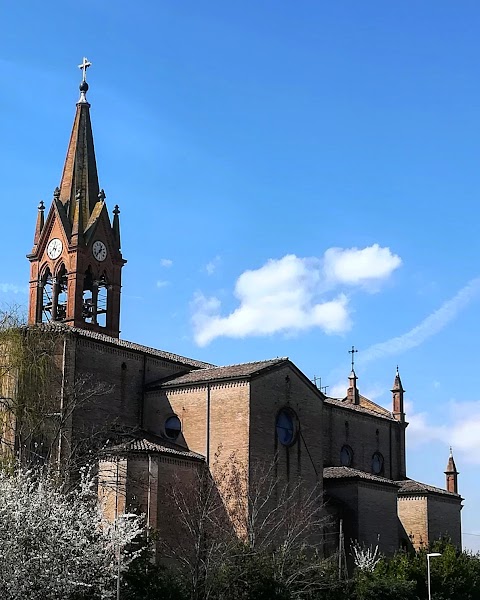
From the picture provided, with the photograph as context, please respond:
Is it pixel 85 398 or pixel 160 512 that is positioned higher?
pixel 85 398

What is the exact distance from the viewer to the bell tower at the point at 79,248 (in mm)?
56781

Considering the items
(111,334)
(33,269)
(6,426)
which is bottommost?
(6,426)

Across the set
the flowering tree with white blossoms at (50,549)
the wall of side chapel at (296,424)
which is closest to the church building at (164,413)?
the wall of side chapel at (296,424)

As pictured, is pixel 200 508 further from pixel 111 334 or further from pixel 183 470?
pixel 111 334

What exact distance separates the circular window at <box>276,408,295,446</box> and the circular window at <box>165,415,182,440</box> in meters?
4.86

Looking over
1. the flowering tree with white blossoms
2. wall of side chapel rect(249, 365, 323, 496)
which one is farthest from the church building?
the flowering tree with white blossoms

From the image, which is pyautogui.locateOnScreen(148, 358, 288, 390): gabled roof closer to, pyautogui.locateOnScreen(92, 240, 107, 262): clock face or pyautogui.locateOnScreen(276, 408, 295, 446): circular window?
pyautogui.locateOnScreen(276, 408, 295, 446): circular window

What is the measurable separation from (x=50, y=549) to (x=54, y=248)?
106 feet

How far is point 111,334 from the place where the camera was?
2260 inches

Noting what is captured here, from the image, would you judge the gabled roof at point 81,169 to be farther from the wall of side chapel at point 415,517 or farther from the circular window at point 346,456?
the wall of side chapel at point 415,517

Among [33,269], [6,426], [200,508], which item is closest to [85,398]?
[6,426]

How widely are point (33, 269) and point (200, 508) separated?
2365 cm

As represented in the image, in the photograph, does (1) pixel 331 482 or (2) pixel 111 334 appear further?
(2) pixel 111 334

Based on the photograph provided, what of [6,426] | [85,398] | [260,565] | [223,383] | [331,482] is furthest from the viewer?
[331,482]
